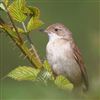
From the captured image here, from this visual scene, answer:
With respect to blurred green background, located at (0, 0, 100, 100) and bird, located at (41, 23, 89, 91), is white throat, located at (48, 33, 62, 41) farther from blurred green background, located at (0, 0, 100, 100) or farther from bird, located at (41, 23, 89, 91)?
blurred green background, located at (0, 0, 100, 100)

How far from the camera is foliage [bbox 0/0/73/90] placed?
4.62 feet

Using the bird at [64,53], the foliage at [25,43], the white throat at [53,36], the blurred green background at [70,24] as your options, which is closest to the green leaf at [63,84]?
the foliage at [25,43]

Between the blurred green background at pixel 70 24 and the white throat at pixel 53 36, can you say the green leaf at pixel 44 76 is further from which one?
the white throat at pixel 53 36

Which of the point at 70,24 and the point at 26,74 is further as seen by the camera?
the point at 70,24

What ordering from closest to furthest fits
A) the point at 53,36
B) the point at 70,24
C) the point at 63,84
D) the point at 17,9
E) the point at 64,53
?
the point at 63,84, the point at 17,9, the point at 64,53, the point at 53,36, the point at 70,24

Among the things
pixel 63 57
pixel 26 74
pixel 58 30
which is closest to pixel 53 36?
pixel 58 30

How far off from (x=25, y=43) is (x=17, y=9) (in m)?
0.13

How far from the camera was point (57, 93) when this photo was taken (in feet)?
4.00

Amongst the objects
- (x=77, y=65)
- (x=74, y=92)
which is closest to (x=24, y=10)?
(x=74, y=92)

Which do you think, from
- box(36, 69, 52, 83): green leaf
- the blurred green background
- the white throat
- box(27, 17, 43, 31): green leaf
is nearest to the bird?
the white throat

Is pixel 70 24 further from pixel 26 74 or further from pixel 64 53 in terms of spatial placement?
pixel 26 74

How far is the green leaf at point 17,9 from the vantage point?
1.55 m

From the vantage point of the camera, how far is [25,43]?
1486 millimetres

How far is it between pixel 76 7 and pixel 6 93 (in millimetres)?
6817
